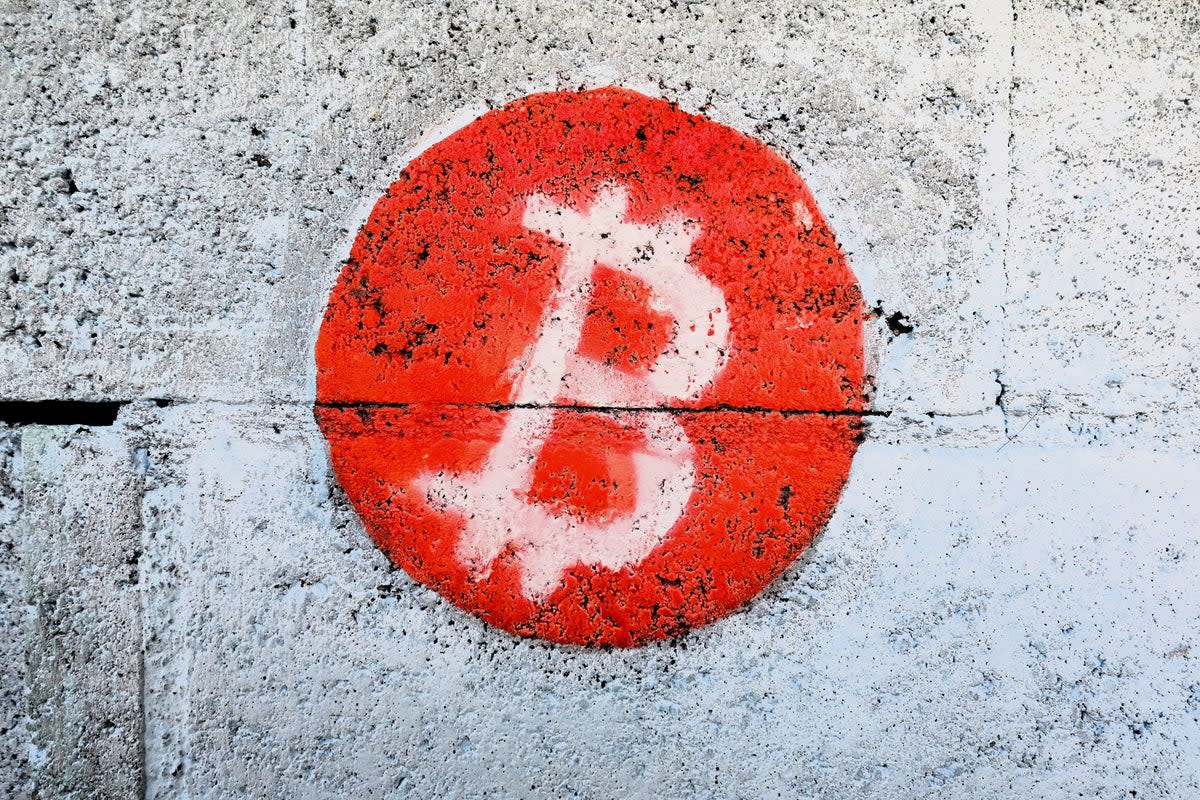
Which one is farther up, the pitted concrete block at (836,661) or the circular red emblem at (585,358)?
the circular red emblem at (585,358)

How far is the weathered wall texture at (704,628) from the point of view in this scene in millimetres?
1412

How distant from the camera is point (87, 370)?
55.9 inches

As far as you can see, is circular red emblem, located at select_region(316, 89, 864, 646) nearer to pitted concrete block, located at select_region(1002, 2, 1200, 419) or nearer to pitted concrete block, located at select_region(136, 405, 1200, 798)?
pitted concrete block, located at select_region(136, 405, 1200, 798)

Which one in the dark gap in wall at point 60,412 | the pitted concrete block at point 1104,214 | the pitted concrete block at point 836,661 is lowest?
the pitted concrete block at point 836,661

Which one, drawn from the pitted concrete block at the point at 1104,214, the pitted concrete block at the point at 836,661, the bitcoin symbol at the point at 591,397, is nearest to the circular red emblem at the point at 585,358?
the bitcoin symbol at the point at 591,397

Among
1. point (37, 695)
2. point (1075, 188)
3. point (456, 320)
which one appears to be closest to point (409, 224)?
point (456, 320)

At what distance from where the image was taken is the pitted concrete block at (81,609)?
141cm

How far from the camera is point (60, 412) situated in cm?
143

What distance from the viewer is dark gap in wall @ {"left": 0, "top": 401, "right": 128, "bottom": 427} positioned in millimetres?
1420

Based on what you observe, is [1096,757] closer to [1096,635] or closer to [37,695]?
[1096,635]

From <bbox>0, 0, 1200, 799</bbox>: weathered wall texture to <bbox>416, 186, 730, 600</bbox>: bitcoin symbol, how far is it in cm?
22

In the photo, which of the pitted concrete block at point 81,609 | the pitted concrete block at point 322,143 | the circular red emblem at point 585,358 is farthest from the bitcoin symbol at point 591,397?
the pitted concrete block at point 81,609

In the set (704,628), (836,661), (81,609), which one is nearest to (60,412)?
(81,609)

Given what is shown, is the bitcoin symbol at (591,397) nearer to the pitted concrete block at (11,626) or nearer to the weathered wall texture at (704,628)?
the weathered wall texture at (704,628)
